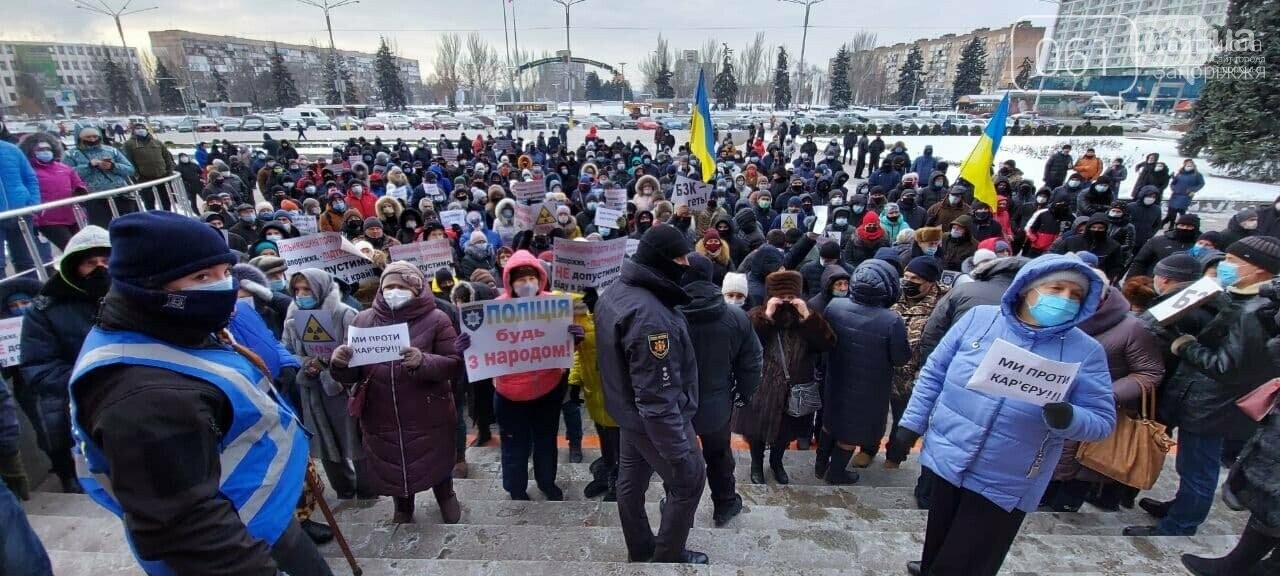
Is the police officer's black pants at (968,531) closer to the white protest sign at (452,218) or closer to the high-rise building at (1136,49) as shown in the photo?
the white protest sign at (452,218)

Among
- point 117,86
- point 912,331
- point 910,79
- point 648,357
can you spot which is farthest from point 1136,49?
point 117,86

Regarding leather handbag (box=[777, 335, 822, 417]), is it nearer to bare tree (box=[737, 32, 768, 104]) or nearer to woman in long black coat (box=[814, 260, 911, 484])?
woman in long black coat (box=[814, 260, 911, 484])

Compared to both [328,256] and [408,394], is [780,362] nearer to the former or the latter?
[408,394]

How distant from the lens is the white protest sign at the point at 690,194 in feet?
27.9

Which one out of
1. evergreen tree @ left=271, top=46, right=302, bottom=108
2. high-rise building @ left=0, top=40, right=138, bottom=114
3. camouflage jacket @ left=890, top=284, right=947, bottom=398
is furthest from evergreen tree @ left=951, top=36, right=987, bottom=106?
high-rise building @ left=0, top=40, right=138, bottom=114

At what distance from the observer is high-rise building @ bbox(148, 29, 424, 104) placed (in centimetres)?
7712

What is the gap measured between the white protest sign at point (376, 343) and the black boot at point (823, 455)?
10.1ft

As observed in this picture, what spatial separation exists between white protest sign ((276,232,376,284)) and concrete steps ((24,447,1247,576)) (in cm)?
225

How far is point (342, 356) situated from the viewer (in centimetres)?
306

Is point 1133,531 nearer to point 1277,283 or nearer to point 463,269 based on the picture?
point 1277,283

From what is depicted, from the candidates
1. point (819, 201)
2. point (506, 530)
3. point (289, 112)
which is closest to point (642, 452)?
point (506, 530)

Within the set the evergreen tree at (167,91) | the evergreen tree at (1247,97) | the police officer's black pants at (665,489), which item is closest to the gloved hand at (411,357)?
the police officer's black pants at (665,489)

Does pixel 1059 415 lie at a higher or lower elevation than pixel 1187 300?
lower

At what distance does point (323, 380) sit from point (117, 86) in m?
88.3
